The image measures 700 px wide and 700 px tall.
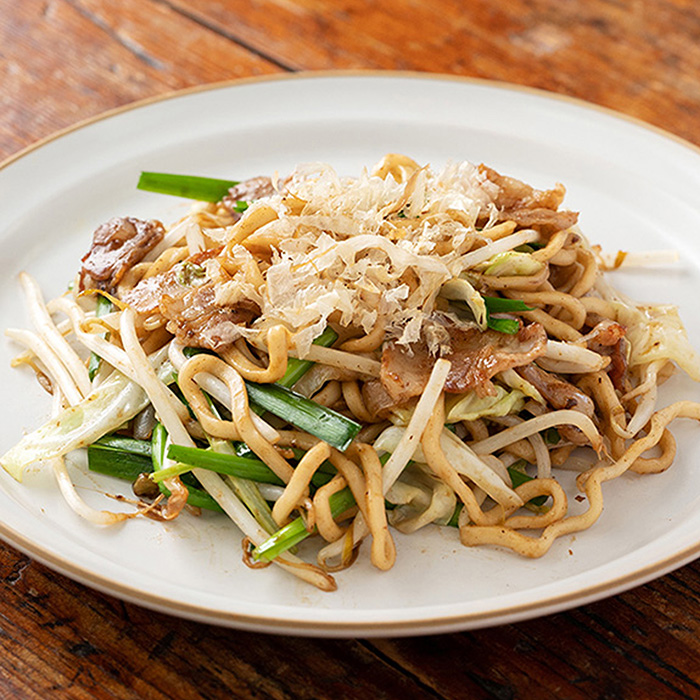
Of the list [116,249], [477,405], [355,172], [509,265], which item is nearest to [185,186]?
[116,249]

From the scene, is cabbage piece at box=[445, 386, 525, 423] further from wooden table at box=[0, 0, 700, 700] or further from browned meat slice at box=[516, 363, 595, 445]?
wooden table at box=[0, 0, 700, 700]

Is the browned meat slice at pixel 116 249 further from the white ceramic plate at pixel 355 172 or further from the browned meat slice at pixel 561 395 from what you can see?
the browned meat slice at pixel 561 395

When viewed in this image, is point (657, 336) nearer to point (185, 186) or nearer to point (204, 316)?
point (204, 316)

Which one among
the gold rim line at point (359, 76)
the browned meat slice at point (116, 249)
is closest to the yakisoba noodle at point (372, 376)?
the browned meat slice at point (116, 249)

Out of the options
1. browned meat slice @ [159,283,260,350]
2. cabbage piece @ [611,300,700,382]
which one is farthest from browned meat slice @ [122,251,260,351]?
cabbage piece @ [611,300,700,382]

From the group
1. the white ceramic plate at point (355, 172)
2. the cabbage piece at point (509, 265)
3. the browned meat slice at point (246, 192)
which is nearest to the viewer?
the white ceramic plate at point (355, 172)

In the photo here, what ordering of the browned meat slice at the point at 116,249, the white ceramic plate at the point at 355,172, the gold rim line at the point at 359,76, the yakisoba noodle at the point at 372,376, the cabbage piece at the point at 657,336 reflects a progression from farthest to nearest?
the gold rim line at the point at 359,76, the browned meat slice at the point at 116,249, the cabbage piece at the point at 657,336, the yakisoba noodle at the point at 372,376, the white ceramic plate at the point at 355,172
